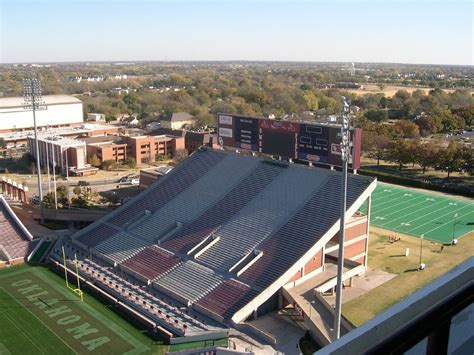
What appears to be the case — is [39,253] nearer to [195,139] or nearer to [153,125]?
[195,139]

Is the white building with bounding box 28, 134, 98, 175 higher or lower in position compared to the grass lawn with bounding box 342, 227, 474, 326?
higher

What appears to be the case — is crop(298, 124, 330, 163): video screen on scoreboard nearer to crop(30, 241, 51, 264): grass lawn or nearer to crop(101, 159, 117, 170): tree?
crop(30, 241, 51, 264): grass lawn

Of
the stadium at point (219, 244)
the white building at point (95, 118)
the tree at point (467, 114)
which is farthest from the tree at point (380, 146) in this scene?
the white building at point (95, 118)

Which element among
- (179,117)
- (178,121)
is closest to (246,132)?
(178,121)

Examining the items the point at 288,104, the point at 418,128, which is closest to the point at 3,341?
the point at 418,128

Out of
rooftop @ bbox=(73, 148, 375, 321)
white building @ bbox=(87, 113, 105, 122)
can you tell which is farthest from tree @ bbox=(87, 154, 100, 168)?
white building @ bbox=(87, 113, 105, 122)

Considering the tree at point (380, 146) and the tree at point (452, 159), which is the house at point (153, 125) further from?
the tree at point (452, 159)

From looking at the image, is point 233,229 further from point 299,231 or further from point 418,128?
point 418,128

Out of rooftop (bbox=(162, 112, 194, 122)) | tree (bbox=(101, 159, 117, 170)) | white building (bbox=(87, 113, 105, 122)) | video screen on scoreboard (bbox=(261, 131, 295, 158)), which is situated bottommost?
tree (bbox=(101, 159, 117, 170))
